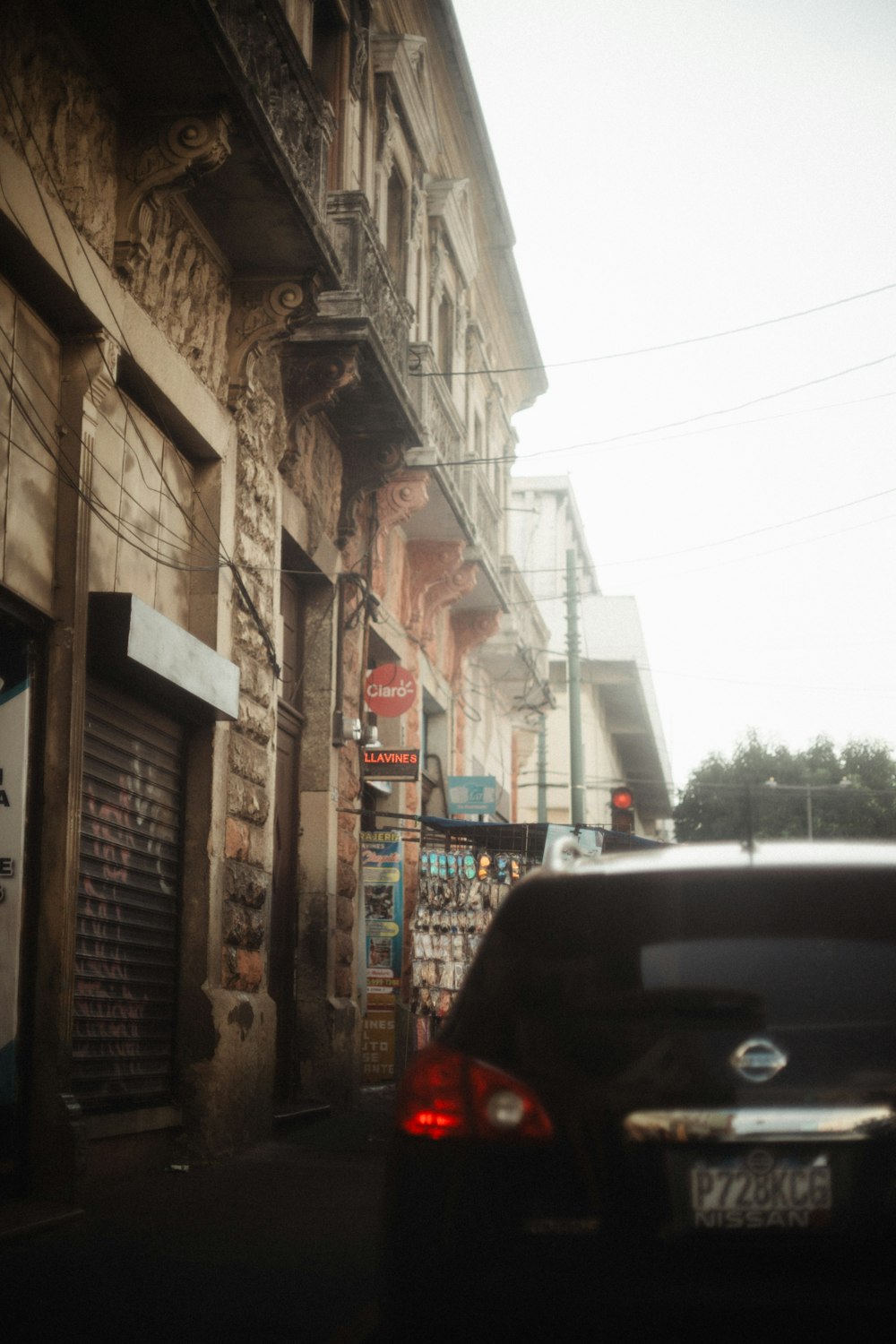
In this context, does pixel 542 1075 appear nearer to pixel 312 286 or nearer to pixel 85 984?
pixel 85 984

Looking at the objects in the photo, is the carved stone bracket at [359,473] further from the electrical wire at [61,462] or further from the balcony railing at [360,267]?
the electrical wire at [61,462]

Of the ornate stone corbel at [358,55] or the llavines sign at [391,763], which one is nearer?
the ornate stone corbel at [358,55]

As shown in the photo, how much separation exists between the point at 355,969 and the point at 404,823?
3.37 m

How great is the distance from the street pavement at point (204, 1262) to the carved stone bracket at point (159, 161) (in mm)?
5332

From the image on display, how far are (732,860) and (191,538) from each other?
8.31 metres

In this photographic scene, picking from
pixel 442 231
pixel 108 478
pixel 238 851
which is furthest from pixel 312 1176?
pixel 442 231

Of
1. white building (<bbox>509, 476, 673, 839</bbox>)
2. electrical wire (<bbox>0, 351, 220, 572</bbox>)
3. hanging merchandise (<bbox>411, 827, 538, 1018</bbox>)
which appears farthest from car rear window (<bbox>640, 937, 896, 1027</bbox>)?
white building (<bbox>509, 476, 673, 839</bbox>)

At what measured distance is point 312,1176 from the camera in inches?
403

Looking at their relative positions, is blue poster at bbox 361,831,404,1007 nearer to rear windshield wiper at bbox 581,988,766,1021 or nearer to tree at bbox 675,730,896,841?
rear windshield wiper at bbox 581,988,766,1021

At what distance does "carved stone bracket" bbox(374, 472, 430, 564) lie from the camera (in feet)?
57.9

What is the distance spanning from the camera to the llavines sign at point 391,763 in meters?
16.9

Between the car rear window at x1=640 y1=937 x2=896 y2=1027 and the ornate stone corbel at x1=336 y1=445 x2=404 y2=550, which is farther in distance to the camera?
the ornate stone corbel at x1=336 y1=445 x2=404 y2=550

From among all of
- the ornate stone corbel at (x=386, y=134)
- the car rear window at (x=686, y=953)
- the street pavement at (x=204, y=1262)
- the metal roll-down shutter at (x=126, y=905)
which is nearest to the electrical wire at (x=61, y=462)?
the metal roll-down shutter at (x=126, y=905)

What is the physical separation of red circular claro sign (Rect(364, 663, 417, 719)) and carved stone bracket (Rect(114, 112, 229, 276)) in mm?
7580
